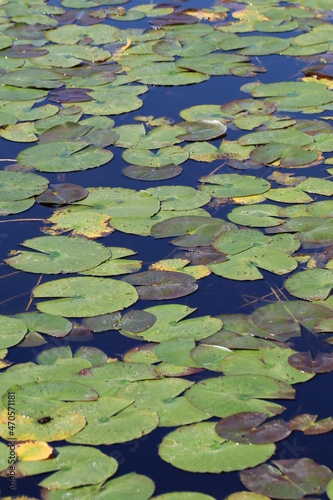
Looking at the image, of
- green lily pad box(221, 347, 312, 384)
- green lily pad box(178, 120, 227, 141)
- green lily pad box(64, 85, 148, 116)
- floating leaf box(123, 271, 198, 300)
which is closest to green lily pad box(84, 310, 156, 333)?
floating leaf box(123, 271, 198, 300)

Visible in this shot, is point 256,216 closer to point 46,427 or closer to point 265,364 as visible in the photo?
point 265,364

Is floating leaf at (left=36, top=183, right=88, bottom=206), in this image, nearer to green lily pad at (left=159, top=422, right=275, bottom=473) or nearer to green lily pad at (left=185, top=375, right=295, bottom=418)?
green lily pad at (left=185, top=375, right=295, bottom=418)

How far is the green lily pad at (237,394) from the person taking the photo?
219 cm

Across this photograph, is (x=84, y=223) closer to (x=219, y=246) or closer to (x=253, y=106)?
(x=219, y=246)

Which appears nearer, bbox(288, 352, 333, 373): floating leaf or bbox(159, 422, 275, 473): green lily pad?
bbox(159, 422, 275, 473): green lily pad

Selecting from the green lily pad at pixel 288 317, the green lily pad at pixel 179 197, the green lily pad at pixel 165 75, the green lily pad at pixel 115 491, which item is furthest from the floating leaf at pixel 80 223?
the green lily pad at pixel 165 75

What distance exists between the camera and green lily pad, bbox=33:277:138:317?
264 cm

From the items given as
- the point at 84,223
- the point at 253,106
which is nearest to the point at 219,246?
the point at 84,223

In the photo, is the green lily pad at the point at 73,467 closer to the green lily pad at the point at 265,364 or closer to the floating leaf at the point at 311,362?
the green lily pad at the point at 265,364

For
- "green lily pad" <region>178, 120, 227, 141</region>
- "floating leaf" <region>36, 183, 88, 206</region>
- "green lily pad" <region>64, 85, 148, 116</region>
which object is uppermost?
"green lily pad" <region>64, 85, 148, 116</region>

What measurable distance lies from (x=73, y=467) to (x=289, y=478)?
56cm

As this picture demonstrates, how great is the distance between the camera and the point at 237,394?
7.37 feet

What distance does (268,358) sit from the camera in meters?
2.39

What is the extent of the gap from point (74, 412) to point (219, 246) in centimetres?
104
